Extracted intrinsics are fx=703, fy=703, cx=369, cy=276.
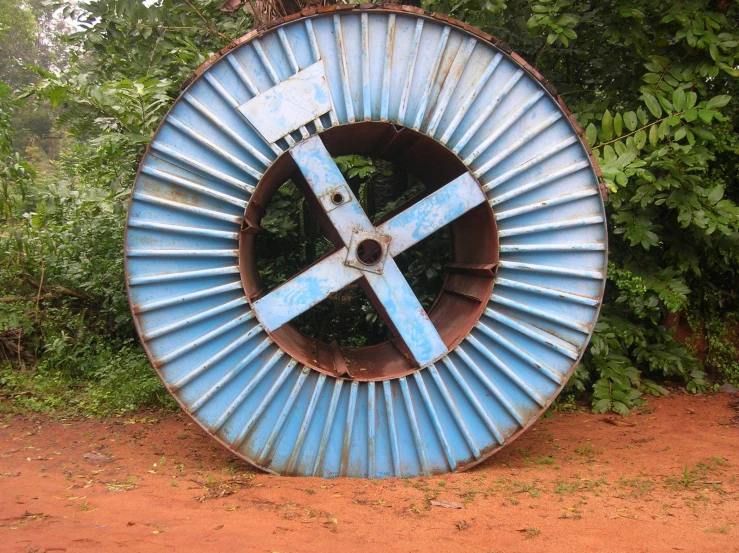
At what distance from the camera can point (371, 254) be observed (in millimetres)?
4004

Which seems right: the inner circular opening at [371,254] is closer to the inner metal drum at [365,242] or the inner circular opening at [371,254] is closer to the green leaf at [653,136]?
the inner metal drum at [365,242]

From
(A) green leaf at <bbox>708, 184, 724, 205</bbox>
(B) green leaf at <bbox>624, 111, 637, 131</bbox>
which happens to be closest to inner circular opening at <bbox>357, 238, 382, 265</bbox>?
(B) green leaf at <bbox>624, 111, 637, 131</bbox>

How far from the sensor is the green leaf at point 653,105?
4.73m

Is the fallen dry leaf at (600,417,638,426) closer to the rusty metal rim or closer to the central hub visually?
the rusty metal rim

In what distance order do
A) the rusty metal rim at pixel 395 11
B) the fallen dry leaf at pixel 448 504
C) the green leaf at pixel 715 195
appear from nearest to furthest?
the fallen dry leaf at pixel 448 504 → the rusty metal rim at pixel 395 11 → the green leaf at pixel 715 195

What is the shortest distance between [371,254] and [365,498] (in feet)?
4.41

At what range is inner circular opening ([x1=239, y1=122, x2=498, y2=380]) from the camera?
12.9ft

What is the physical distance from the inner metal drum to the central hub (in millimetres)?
11

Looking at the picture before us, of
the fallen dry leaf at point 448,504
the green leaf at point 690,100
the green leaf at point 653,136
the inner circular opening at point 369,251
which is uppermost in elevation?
the inner circular opening at point 369,251

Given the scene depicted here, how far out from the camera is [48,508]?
307cm

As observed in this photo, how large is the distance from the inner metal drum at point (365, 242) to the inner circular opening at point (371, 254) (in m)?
0.05

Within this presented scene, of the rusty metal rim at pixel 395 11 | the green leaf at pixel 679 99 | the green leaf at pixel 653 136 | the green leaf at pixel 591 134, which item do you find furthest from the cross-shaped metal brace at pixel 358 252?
the green leaf at pixel 679 99

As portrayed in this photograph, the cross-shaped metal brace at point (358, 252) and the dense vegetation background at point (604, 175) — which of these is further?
the dense vegetation background at point (604, 175)

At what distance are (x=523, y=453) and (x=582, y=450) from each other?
394 mm
